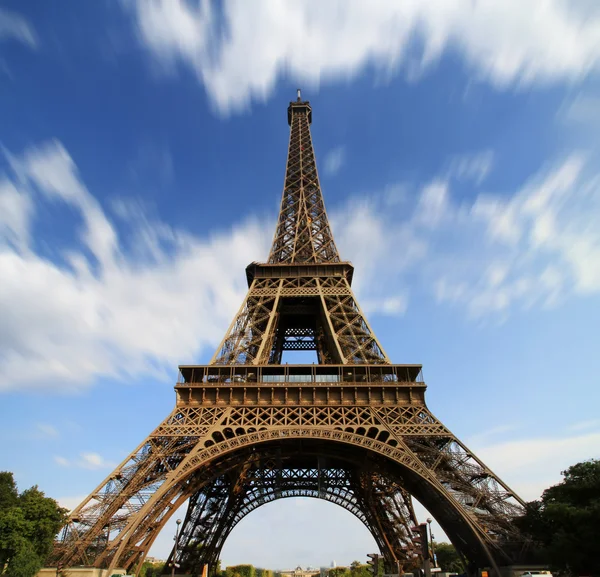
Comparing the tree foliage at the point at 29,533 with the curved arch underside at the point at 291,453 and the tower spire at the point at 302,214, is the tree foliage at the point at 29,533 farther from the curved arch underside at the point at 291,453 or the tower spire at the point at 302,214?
the tower spire at the point at 302,214

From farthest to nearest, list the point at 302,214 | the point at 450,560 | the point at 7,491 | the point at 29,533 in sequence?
the point at 450,560, the point at 302,214, the point at 7,491, the point at 29,533

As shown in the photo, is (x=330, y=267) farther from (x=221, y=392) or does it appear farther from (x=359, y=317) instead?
(x=221, y=392)

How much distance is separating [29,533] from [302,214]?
3317 centimetres

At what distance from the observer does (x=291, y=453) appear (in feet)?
99.8

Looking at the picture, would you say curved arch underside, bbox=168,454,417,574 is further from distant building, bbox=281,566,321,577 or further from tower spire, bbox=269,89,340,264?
distant building, bbox=281,566,321,577

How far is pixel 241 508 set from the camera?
124ft

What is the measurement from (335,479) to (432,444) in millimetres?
14096

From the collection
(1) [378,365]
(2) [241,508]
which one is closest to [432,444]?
(1) [378,365]

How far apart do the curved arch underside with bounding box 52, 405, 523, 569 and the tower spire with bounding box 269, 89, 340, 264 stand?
16.6 m

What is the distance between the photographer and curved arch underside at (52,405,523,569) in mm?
21922

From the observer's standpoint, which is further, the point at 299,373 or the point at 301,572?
the point at 301,572

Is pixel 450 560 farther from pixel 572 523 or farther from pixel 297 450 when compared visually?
pixel 572 523

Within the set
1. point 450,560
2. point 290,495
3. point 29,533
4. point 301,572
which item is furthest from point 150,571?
point 301,572

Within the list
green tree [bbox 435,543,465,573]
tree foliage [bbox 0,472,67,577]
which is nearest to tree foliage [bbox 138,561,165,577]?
tree foliage [bbox 0,472,67,577]
